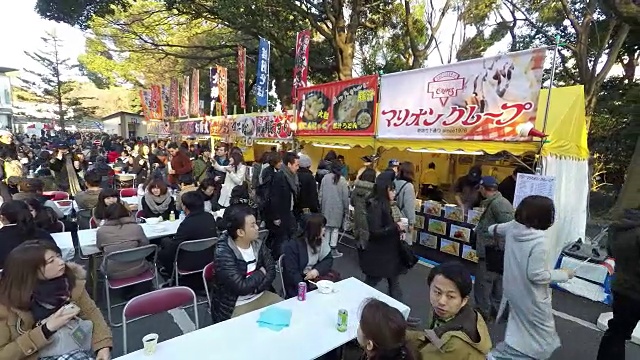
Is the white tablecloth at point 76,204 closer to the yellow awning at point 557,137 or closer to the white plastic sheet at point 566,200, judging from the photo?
the yellow awning at point 557,137

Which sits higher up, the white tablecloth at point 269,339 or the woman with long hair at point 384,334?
the woman with long hair at point 384,334

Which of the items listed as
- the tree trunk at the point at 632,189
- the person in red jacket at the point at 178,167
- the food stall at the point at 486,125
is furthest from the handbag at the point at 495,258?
the person in red jacket at the point at 178,167

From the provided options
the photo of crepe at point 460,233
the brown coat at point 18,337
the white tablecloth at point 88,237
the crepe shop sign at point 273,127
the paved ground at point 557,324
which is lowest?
the paved ground at point 557,324

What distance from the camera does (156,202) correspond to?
504 centimetres

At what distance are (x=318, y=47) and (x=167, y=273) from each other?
42.2 ft

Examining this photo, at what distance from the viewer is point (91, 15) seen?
11.4 m

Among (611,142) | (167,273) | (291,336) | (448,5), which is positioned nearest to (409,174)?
(291,336)

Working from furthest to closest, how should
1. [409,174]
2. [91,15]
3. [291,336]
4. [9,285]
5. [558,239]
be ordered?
[91,15] < [558,239] < [409,174] < [291,336] < [9,285]

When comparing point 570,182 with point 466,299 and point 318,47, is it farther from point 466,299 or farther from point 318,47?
point 318,47

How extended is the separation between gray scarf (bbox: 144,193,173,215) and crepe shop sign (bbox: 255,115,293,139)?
431 cm

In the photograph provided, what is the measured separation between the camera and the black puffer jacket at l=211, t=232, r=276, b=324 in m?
2.59

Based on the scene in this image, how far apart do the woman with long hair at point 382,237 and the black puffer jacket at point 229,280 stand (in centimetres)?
119

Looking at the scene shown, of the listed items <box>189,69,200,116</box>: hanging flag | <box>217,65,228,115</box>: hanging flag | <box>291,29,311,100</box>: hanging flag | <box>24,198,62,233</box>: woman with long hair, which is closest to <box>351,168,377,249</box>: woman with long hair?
<box>24,198,62,233</box>: woman with long hair

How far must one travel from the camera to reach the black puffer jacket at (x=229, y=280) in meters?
2.59
